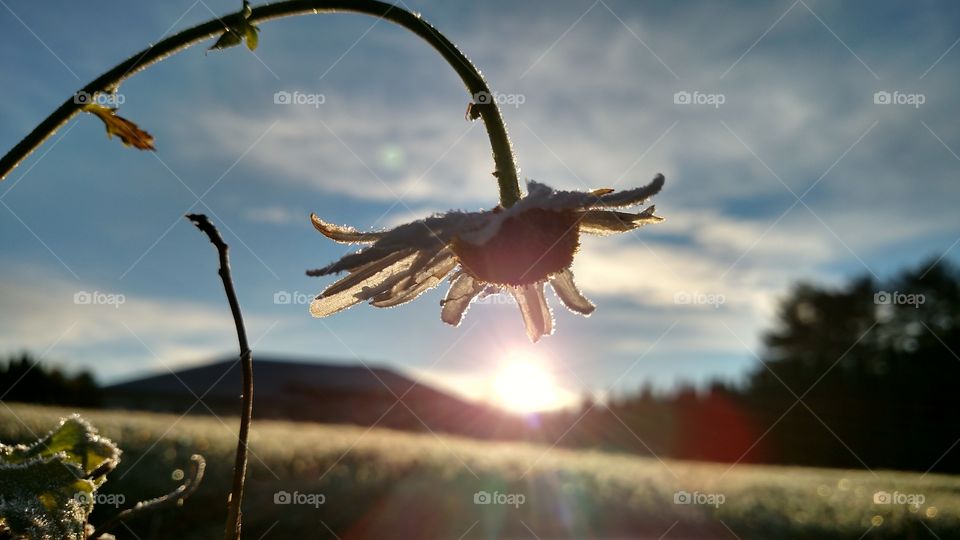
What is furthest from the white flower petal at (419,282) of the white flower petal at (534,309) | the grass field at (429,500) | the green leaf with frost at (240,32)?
the grass field at (429,500)

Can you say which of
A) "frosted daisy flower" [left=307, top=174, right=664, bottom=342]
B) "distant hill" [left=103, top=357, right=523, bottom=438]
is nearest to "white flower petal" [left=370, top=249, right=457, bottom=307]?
"frosted daisy flower" [left=307, top=174, right=664, bottom=342]

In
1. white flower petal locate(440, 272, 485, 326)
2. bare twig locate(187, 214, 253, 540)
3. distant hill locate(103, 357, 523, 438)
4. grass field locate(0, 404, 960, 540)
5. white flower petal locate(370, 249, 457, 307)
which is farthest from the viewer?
distant hill locate(103, 357, 523, 438)

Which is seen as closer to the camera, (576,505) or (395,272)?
(395,272)

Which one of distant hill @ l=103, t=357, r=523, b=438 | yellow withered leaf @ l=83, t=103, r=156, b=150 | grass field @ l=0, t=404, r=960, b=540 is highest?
distant hill @ l=103, t=357, r=523, b=438

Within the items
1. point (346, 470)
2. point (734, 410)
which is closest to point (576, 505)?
point (346, 470)

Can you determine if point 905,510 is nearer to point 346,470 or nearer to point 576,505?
point 576,505

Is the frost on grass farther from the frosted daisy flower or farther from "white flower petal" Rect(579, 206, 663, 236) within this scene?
"white flower petal" Rect(579, 206, 663, 236)

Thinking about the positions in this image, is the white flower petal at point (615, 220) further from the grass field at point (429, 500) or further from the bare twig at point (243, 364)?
the grass field at point (429, 500)
